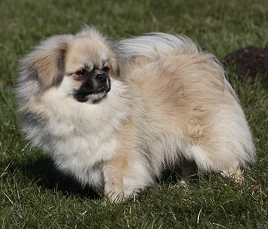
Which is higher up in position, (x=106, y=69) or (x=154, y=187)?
(x=106, y=69)

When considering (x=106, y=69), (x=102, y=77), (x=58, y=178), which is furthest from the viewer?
(x=58, y=178)

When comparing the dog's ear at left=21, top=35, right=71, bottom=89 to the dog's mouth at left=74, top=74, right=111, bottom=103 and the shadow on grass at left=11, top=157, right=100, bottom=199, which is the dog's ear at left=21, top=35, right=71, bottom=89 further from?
the shadow on grass at left=11, top=157, right=100, bottom=199

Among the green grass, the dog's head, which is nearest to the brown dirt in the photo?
the green grass

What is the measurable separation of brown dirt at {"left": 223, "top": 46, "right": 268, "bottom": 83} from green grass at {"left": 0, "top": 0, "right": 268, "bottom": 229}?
12 cm

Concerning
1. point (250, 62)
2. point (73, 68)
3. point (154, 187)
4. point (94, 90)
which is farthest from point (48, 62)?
point (250, 62)

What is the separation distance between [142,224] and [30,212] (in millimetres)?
934

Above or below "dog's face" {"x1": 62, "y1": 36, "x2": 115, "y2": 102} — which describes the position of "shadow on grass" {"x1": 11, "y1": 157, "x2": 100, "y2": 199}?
below

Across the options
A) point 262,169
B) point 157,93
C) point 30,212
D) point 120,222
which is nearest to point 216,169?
point 262,169

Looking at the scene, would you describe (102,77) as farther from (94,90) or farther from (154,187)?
(154,187)

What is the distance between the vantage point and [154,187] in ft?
15.3

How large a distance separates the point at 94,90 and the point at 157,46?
98 centimetres

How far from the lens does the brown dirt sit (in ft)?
21.6

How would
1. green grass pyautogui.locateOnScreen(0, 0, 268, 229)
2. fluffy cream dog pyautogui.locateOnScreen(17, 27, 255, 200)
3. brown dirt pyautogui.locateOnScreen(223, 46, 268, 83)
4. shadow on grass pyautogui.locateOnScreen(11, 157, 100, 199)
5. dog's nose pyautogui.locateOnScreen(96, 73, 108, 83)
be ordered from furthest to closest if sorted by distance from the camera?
brown dirt pyautogui.locateOnScreen(223, 46, 268, 83) < shadow on grass pyautogui.locateOnScreen(11, 157, 100, 199) < fluffy cream dog pyautogui.locateOnScreen(17, 27, 255, 200) < dog's nose pyautogui.locateOnScreen(96, 73, 108, 83) < green grass pyautogui.locateOnScreen(0, 0, 268, 229)

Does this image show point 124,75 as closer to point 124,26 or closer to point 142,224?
point 142,224
